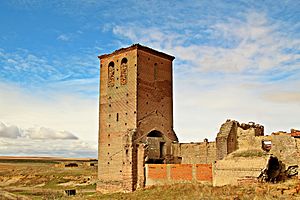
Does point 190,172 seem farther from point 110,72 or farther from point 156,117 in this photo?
point 110,72

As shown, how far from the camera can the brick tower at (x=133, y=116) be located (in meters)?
22.6

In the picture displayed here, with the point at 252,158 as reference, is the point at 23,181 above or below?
below

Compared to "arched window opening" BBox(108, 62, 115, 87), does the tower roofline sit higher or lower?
higher

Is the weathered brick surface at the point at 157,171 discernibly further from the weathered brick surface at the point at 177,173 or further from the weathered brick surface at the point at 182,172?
the weathered brick surface at the point at 182,172

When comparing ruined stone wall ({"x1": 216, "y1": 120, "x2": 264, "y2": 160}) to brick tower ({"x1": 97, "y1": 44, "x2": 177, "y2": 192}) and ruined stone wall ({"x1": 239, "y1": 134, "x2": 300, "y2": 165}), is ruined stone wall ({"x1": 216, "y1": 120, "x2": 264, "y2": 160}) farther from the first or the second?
brick tower ({"x1": 97, "y1": 44, "x2": 177, "y2": 192})

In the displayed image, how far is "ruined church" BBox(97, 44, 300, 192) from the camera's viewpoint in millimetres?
20703

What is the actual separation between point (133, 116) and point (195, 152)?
4616mm

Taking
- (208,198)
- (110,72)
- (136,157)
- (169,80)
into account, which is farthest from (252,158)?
(110,72)

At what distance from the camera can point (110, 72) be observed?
1018 inches

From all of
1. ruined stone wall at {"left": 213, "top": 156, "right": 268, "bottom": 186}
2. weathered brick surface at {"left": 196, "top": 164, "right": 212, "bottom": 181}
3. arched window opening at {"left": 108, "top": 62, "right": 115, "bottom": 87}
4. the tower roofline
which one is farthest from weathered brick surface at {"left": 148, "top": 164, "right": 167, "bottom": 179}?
the tower roofline

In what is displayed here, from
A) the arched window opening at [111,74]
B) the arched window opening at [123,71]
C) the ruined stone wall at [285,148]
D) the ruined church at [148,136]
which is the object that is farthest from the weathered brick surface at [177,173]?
the arched window opening at [111,74]

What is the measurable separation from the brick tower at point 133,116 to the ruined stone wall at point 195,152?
65 centimetres

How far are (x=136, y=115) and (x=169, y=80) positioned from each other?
14.3 feet

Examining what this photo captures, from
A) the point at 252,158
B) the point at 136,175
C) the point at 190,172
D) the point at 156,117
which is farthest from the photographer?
the point at 156,117
